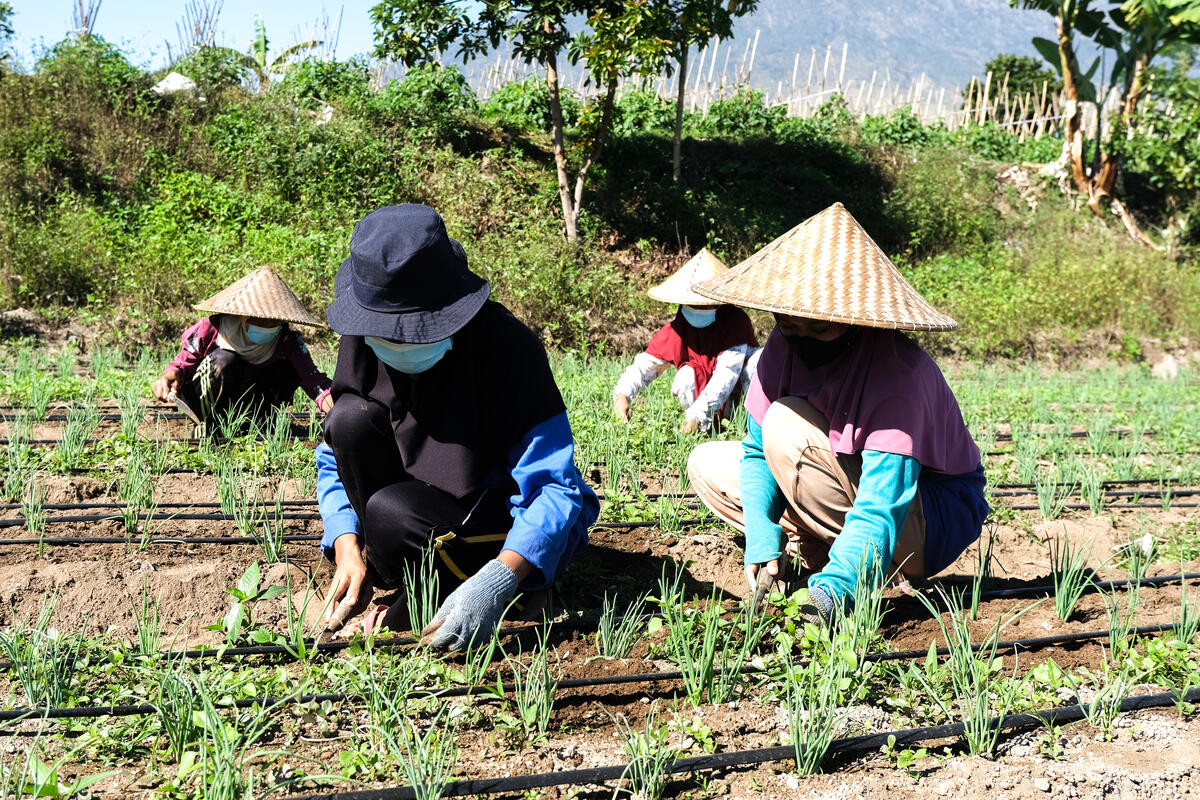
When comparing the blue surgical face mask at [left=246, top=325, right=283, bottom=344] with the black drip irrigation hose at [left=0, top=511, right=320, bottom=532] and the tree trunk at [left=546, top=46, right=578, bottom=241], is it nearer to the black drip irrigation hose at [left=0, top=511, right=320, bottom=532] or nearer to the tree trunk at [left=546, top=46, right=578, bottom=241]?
the black drip irrigation hose at [left=0, top=511, right=320, bottom=532]

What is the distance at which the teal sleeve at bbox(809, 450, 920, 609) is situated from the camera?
2133mm

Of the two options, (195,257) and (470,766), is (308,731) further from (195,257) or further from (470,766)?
(195,257)

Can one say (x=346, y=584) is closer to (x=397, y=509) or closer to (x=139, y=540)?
(x=397, y=509)

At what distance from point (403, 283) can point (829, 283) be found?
0.98 meters

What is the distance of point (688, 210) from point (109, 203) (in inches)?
257

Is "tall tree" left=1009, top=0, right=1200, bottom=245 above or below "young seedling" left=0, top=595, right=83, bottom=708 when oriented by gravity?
above

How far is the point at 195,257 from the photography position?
880cm

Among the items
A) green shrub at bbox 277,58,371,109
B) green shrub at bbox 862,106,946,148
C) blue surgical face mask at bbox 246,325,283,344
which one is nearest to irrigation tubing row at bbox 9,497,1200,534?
blue surgical face mask at bbox 246,325,283,344

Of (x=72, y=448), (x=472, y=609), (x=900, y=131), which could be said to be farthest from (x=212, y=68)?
(x=472, y=609)

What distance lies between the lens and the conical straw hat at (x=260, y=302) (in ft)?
12.0

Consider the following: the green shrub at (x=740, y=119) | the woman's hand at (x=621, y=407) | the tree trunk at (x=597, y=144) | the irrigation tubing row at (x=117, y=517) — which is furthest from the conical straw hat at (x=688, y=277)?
the green shrub at (x=740, y=119)

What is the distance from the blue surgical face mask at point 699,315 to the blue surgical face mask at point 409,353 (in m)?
2.30

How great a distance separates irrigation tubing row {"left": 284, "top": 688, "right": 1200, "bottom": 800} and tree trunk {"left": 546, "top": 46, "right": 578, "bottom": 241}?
8763 mm

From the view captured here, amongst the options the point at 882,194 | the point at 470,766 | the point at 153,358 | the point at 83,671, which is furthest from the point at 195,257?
the point at 882,194
